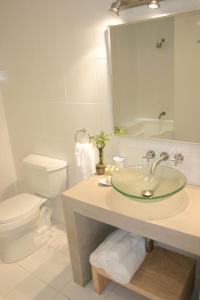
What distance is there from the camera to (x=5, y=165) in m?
2.62

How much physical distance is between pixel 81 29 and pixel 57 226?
182 centimetres

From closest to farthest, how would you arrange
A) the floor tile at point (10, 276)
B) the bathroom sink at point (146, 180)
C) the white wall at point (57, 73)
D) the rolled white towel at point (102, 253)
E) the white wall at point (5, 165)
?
the bathroom sink at point (146, 180) → the rolled white towel at point (102, 253) → the white wall at point (57, 73) → the floor tile at point (10, 276) → the white wall at point (5, 165)

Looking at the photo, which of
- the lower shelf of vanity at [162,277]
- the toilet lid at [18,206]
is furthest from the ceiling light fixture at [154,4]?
the toilet lid at [18,206]

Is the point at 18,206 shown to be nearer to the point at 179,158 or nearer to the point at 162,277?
the point at 162,277

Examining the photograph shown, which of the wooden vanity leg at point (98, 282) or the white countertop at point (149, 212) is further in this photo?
the wooden vanity leg at point (98, 282)

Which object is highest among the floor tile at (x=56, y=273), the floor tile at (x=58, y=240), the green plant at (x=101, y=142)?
the green plant at (x=101, y=142)

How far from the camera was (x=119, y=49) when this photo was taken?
161 centimetres

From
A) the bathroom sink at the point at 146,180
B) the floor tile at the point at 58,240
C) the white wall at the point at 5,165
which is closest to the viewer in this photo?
the bathroom sink at the point at 146,180

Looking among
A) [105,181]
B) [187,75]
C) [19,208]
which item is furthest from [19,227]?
[187,75]

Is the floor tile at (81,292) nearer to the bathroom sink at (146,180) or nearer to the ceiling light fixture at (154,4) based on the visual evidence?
the bathroom sink at (146,180)

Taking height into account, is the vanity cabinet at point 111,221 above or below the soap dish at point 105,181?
below

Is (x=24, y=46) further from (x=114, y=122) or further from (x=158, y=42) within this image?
(x=158, y=42)

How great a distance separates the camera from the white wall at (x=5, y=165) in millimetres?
2540

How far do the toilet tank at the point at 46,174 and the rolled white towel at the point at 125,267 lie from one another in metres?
0.88
